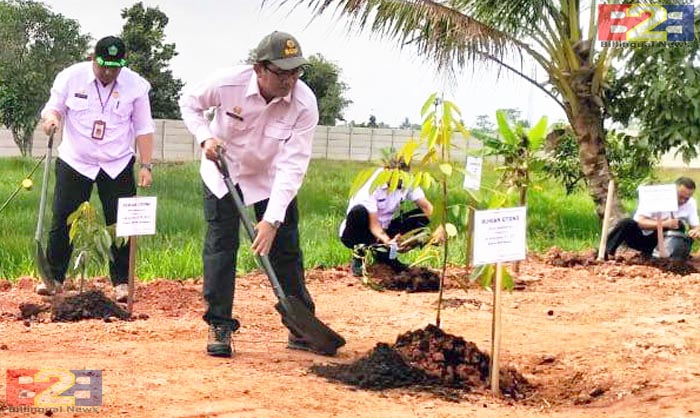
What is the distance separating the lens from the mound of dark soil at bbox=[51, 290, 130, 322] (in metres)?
6.30

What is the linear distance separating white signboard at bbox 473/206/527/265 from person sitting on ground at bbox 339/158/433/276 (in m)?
3.77

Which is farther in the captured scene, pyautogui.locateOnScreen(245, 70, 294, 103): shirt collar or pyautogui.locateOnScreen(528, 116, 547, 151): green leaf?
pyautogui.locateOnScreen(528, 116, 547, 151): green leaf

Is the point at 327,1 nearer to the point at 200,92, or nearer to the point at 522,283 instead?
Result: the point at 522,283

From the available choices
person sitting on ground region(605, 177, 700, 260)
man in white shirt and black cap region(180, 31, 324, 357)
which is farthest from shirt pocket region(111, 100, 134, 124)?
person sitting on ground region(605, 177, 700, 260)

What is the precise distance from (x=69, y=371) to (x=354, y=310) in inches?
114

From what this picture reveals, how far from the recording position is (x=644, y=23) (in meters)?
12.3

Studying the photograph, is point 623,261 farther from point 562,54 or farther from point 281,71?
point 281,71

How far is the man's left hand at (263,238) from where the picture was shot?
5.14m

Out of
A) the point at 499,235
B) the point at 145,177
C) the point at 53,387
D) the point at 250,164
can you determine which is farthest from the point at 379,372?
the point at 145,177

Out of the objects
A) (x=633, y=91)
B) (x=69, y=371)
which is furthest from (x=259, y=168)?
(x=633, y=91)

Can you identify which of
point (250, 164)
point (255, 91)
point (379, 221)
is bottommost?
point (379, 221)

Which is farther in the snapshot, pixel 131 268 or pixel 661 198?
pixel 661 198

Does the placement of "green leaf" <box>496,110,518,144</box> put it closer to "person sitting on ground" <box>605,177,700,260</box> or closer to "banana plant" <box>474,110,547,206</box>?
"banana plant" <box>474,110,547,206</box>

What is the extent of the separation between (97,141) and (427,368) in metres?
2.96
